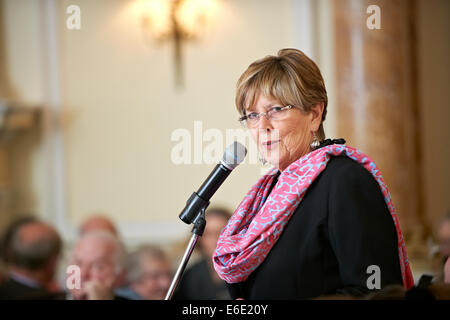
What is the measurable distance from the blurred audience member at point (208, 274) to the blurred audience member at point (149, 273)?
10.4 inches

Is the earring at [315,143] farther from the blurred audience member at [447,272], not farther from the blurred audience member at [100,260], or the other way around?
the blurred audience member at [100,260]

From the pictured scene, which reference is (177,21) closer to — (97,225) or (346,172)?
(97,225)

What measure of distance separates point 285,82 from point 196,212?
0.26 m

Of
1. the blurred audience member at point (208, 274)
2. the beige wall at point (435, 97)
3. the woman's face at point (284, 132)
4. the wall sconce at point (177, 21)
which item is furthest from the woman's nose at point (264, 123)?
the wall sconce at point (177, 21)

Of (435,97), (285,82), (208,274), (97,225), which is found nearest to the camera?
(285,82)

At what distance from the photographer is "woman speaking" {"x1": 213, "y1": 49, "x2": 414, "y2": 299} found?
34.3 inches

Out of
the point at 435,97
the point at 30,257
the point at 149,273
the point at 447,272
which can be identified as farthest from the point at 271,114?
the point at 435,97

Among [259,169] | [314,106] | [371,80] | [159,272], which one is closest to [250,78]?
[314,106]

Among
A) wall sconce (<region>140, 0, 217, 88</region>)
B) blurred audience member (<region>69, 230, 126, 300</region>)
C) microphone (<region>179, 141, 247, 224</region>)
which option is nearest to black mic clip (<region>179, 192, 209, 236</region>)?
microphone (<region>179, 141, 247, 224</region>)

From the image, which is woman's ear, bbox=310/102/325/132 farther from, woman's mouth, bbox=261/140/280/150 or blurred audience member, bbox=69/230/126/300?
blurred audience member, bbox=69/230/126/300

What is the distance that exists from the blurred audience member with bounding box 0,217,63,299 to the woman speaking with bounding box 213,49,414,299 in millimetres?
1631

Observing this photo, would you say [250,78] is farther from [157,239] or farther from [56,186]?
Answer: [56,186]

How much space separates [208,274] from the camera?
275 cm
